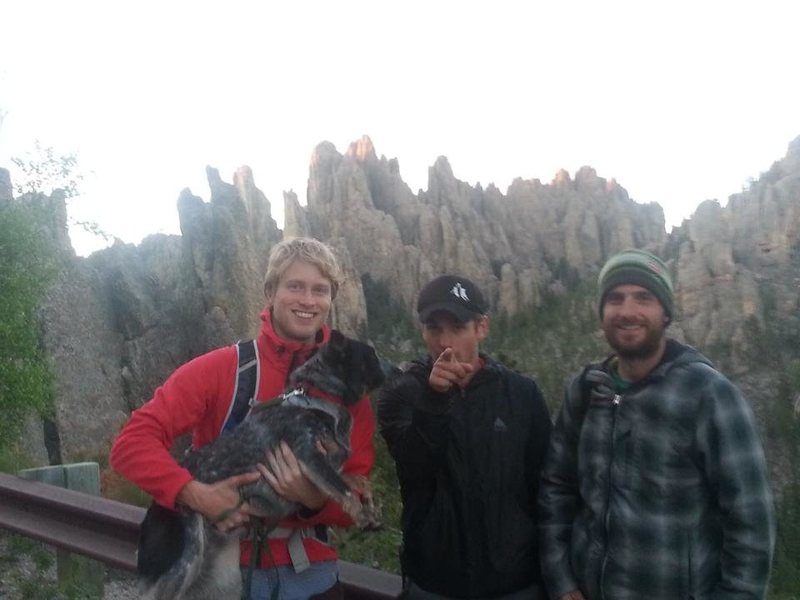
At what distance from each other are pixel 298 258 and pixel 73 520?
10.7ft

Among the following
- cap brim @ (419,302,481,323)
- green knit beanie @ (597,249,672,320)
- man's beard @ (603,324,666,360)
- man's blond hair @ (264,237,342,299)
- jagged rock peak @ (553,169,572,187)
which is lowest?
man's beard @ (603,324,666,360)

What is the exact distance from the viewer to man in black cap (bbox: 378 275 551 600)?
Answer: 2738mm

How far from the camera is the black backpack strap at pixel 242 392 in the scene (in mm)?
2836

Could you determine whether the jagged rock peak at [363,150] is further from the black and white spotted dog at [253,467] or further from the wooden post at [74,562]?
the black and white spotted dog at [253,467]

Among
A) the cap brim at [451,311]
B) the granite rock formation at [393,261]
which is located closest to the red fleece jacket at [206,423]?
the cap brim at [451,311]

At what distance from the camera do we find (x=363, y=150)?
50.0 m

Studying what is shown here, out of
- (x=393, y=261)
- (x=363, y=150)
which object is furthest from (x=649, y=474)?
(x=363, y=150)

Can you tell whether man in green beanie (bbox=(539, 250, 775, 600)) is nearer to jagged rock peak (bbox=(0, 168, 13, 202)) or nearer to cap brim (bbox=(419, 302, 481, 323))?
cap brim (bbox=(419, 302, 481, 323))

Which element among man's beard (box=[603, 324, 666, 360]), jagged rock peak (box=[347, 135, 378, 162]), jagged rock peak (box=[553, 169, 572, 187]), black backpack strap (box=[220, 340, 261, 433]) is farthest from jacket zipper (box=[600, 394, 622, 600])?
jagged rock peak (box=[553, 169, 572, 187])

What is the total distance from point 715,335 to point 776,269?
7.85 m

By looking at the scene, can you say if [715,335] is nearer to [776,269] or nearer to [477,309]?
[776,269]

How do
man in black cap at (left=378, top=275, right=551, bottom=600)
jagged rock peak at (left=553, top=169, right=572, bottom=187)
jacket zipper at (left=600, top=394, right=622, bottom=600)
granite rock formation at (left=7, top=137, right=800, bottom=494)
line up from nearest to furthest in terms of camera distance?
jacket zipper at (left=600, top=394, right=622, bottom=600), man in black cap at (left=378, top=275, right=551, bottom=600), granite rock formation at (left=7, top=137, right=800, bottom=494), jagged rock peak at (left=553, top=169, right=572, bottom=187)

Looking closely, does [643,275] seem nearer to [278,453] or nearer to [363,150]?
[278,453]

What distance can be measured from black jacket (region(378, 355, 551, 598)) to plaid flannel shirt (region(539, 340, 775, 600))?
17cm
